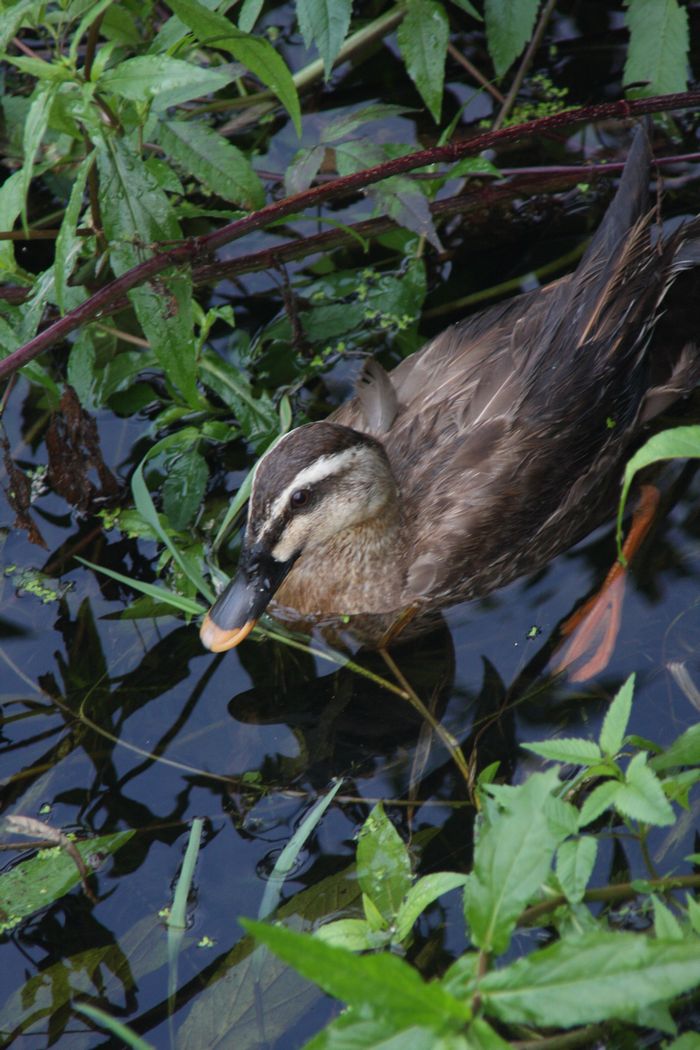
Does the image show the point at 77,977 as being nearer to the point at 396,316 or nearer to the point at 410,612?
the point at 410,612

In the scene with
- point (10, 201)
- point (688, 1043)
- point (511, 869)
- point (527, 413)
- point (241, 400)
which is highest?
point (10, 201)

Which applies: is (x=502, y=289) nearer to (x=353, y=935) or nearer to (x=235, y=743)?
(x=235, y=743)

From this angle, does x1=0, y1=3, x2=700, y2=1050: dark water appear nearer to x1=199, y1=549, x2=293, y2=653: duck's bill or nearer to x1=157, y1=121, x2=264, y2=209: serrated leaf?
x1=199, y1=549, x2=293, y2=653: duck's bill

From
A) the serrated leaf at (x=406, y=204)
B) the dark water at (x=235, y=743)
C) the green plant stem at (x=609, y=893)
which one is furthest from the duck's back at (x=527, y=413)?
the green plant stem at (x=609, y=893)

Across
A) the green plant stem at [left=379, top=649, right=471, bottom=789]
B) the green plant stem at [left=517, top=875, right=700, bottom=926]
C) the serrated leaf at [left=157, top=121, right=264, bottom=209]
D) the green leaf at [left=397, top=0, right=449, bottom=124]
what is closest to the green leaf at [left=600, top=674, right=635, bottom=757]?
the green plant stem at [left=517, top=875, right=700, bottom=926]

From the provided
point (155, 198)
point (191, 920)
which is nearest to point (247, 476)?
point (155, 198)

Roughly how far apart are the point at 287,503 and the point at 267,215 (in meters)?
0.98

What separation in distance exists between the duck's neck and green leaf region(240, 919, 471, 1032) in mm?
2416

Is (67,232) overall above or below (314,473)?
above

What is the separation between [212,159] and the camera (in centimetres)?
391

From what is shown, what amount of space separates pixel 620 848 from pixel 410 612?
1.28 m

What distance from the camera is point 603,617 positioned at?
4316mm

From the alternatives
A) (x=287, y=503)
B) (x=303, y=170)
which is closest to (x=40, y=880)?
(x=287, y=503)

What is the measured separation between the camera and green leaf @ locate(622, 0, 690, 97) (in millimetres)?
4672
